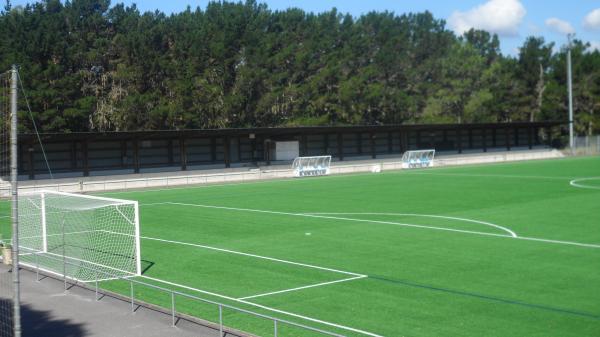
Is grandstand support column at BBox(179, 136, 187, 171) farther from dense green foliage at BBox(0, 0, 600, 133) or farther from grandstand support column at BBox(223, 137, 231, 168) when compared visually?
dense green foliage at BBox(0, 0, 600, 133)

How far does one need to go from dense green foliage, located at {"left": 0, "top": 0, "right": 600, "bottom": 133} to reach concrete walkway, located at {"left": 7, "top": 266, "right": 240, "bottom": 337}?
5171 centimetres

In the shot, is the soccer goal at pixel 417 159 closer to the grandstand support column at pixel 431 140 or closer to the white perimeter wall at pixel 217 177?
the white perimeter wall at pixel 217 177

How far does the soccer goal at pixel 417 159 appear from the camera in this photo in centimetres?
6681

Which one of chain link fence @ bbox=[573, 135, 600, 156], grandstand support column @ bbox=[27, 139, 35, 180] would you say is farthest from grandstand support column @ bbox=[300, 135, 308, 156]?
chain link fence @ bbox=[573, 135, 600, 156]

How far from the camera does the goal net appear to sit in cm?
1992

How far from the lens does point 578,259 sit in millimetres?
20266

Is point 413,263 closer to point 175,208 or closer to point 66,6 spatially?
point 175,208

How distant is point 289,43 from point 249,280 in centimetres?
7609

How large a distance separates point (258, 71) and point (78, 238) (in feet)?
198

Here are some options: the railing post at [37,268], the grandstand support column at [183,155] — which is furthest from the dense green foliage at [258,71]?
the railing post at [37,268]

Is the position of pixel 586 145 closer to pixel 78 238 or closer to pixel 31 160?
pixel 31 160

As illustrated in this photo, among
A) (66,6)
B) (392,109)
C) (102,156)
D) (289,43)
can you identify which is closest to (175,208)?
(102,156)

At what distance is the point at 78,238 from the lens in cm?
2442

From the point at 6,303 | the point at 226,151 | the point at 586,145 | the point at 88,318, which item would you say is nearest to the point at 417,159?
the point at 226,151
